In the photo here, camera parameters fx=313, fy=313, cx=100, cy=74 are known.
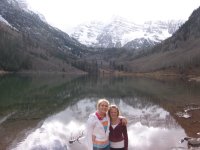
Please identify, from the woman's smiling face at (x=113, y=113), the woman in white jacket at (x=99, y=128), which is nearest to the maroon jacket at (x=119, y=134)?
the woman in white jacket at (x=99, y=128)

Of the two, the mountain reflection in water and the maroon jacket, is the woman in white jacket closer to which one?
the maroon jacket

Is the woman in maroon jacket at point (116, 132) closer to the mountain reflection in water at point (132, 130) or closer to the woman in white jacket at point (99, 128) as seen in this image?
the woman in white jacket at point (99, 128)

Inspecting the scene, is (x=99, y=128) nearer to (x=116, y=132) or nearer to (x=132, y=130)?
(x=116, y=132)

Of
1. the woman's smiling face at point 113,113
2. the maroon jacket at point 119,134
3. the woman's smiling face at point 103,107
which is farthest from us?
the maroon jacket at point 119,134

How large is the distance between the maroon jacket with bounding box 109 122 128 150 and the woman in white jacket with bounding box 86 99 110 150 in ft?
0.76

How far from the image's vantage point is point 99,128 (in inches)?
474

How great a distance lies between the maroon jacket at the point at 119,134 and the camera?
1220cm

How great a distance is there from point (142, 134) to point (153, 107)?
24299 millimetres

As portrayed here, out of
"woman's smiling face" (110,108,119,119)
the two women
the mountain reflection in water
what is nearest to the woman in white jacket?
the two women

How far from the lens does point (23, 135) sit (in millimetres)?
31688

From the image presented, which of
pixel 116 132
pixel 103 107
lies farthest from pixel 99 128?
pixel 103 107

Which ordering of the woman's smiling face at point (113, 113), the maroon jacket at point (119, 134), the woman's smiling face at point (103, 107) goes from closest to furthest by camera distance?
the woman's smiling face at point (103, 107)
the woman's smiling face at point (113, 113)
the maroon jacket at point (119, 134)

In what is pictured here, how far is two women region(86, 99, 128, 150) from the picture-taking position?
11.9 metres

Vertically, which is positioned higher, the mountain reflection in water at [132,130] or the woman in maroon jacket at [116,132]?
the woman in maroon jacket at [116,132]
